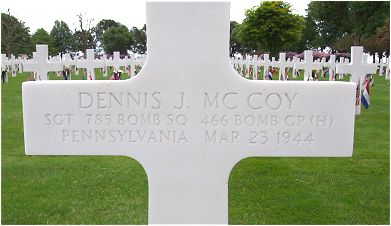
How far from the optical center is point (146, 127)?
232cm

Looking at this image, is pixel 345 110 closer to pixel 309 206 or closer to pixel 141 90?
pixel 141 90

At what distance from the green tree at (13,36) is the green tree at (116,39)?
46.0 feet

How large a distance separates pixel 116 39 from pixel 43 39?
9.21 metres

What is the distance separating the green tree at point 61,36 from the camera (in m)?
67.2

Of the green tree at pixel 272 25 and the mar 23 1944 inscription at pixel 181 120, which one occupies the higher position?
the green tree at pixel 272 25

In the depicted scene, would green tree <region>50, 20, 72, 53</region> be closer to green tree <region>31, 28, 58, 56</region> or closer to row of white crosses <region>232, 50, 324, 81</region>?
green tree <region>31, 28, 58, 56</region>

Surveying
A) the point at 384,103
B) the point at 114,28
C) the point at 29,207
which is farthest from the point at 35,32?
the point at 29,207

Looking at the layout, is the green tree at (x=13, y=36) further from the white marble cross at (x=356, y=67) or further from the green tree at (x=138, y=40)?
the white marble cross at (x=356, y=67)

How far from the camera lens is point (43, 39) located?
6034 cm

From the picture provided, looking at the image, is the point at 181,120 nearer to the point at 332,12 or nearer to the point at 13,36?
the point at 13,36

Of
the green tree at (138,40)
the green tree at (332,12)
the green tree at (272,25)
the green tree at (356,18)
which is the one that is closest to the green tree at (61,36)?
the green tree at (138,40)

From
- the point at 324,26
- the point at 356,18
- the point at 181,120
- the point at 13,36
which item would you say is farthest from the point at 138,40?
the point at 181,120

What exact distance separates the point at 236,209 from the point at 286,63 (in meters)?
14.8

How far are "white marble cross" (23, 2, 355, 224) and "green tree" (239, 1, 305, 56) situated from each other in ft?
114
